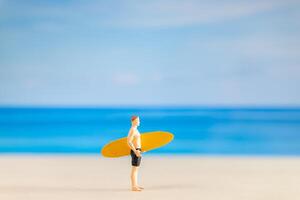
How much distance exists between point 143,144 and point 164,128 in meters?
6.34

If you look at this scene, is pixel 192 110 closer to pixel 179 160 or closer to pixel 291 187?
pixel 179 160

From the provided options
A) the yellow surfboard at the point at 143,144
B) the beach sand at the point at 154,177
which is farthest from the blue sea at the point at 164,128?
the yellow surfboard at the point at 143,144

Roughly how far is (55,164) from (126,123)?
16.1 ft

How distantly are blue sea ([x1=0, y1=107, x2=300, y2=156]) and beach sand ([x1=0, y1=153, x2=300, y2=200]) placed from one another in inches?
86.7

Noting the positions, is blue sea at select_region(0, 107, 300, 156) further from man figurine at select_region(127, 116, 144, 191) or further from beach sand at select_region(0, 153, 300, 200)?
man figurine at select_region(127, 116, 144, 191)

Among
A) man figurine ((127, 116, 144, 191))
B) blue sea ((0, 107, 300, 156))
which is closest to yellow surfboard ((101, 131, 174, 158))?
man figurine ((127, 116, 144, 191))

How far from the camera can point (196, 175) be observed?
198 inches

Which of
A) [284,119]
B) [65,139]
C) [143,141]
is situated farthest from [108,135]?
[143,141]

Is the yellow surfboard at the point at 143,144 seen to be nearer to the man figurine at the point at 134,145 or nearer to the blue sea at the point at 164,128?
the man figurine at the point at 134,145

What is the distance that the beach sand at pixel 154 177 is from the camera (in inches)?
163

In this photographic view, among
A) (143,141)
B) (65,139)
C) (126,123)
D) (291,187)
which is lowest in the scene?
(291,187)

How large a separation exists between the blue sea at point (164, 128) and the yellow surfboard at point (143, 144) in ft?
12.7

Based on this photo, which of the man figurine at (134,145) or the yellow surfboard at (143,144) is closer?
the man figurine at (134,145)

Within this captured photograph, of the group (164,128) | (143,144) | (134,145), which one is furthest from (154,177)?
(164,128)
